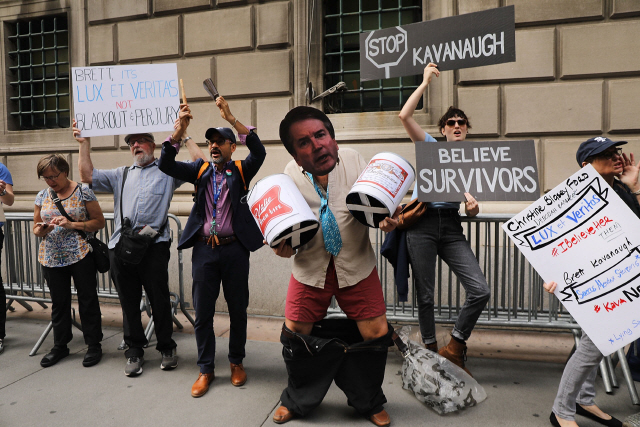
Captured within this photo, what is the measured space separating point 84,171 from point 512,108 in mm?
4634

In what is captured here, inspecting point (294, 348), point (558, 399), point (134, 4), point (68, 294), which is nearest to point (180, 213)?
point (68, 294)

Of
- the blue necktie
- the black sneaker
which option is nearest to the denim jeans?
the blue necktie

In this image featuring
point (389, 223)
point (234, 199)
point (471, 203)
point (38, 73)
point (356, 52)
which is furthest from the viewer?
point (38, 73)

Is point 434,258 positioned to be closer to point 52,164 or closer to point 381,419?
point 381,419

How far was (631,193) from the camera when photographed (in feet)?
10.3

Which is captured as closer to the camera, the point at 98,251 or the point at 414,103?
the point at 414,103

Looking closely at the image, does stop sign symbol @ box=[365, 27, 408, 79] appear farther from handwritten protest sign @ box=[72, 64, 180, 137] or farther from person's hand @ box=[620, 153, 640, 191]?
person's hand @ box=[620, 153, 640, 191]

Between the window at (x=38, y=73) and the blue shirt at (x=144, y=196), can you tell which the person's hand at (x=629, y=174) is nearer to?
the blue shirt at (x=144, y=196)

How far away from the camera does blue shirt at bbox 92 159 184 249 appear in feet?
13.2

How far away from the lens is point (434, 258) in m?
3.77

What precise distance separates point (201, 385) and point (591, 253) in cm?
281

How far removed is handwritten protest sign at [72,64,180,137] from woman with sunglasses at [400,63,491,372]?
2036 mm

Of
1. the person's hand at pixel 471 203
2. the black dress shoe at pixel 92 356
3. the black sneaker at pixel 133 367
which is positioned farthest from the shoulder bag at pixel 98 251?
the person's hand at pixel 471 203

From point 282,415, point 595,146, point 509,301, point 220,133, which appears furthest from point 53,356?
point 595,146
